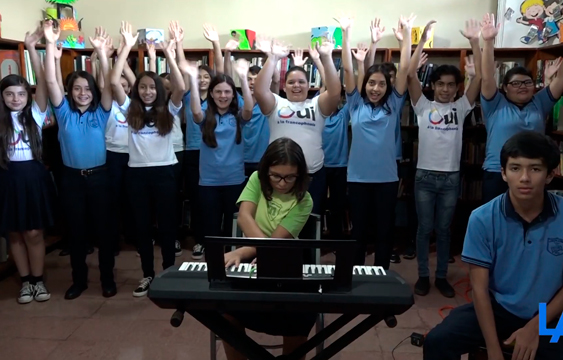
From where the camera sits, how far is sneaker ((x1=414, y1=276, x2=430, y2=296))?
9.92 ft

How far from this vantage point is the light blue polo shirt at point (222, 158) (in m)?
3.03

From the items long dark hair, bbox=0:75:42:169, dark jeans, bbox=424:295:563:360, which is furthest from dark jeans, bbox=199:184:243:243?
dark jeans, bbox=424:295:563:360

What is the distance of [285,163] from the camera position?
181 cm

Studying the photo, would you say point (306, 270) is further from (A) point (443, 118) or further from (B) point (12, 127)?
(B) point (12, 127)

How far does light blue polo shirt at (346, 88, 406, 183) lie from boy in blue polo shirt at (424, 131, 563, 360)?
4.09 feet

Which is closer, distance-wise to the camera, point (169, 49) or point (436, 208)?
point (436, 208)

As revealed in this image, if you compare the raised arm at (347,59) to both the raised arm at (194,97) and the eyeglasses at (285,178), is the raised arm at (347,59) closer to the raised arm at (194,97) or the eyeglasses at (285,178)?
the raised arm at (194,97)

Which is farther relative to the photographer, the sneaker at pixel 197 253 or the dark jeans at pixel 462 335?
the sneaker at pixel 197 253

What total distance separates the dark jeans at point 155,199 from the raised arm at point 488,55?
78.2 inches

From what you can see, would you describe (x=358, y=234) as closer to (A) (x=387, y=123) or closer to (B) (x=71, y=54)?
(A) (x=387, y=123)

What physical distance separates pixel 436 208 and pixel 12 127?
2.65 meters

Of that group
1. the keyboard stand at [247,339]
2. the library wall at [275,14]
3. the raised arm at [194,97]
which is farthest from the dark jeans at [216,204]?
the library wall at [275,14]

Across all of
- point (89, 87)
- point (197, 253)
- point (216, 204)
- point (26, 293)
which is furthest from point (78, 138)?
point (197, 253)

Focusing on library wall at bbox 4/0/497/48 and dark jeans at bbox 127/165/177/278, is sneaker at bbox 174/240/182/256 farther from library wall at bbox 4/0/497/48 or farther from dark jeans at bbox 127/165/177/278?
library wall at bbox 4/0/497/48
